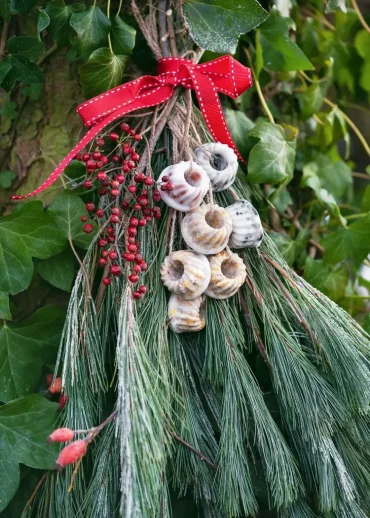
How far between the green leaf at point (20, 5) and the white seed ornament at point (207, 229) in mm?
355

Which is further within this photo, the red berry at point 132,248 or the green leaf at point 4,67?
the green leaf at point 4,67

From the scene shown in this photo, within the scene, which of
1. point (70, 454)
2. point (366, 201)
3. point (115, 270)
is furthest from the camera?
point (366, 201)

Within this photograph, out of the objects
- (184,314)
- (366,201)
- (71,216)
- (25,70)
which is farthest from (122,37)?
(366,201)

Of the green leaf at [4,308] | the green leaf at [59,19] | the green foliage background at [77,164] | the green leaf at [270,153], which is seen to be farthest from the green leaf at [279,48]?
the green leaf at [4,308]

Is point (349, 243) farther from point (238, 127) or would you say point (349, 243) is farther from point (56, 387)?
point (56, 387)

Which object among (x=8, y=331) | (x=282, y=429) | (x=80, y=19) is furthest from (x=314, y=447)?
(x=80, y=19)

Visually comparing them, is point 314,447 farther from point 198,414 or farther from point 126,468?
point 126,468

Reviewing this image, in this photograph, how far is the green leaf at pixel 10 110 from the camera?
1.00 meters

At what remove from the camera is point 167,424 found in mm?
801

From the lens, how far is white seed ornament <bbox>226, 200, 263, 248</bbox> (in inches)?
34.2

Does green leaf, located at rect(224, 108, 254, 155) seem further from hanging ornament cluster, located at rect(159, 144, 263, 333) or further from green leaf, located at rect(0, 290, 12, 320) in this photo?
green leaf, located at rect(0, 290, 12, 320)

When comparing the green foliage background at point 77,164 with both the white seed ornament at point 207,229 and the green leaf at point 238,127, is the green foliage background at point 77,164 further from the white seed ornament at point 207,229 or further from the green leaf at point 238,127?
the white seed ornament at point 207,229

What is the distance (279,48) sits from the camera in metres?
1.09

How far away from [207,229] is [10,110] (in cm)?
36
